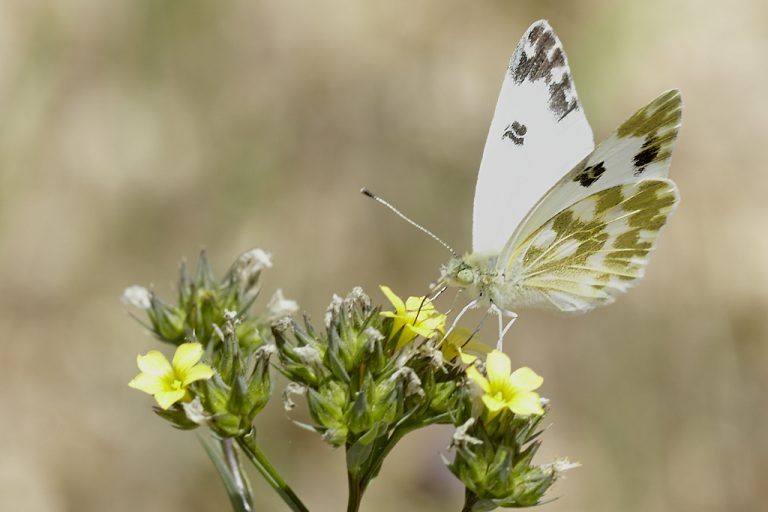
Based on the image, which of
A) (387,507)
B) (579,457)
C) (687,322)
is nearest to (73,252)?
(387,507)

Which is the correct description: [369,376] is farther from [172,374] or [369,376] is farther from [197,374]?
[172,374]

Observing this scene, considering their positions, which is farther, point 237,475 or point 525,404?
point 237,475

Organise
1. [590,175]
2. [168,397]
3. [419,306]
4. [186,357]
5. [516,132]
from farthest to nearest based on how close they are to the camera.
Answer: [590,175] → [516,132] → [419,306] → [186,357] → [168,397]

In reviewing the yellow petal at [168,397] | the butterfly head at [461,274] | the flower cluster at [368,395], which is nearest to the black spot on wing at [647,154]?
the butterfly head at [461,274]

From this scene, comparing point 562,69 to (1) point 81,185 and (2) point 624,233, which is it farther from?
(1) point 81,185

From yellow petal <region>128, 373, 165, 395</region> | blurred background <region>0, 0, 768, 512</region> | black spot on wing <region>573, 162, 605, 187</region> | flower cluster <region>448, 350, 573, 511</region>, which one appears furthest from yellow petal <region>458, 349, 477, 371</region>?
blurred background <region>0, 0, 768, 512</region>

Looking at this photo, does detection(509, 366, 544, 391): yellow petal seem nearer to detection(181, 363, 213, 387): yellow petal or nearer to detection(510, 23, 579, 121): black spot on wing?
detection(181, 363, 213, 387): yellow petal

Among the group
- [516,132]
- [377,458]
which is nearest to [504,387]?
[377,458]
